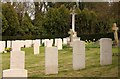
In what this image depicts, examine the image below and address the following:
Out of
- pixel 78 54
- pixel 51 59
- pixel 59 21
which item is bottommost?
pixel 51 59

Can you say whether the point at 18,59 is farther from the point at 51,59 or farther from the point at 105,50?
the point at 105,50

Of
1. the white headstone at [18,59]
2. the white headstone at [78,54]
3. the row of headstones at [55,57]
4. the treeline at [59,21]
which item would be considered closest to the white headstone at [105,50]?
the row of headstones at [55,57]

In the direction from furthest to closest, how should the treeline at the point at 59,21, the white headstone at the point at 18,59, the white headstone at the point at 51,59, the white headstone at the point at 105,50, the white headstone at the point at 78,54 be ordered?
the treeline at the point at 59,21 → the white headstone at the point at 105,50 → the white headstone at the point at 78,54 → the white headstone at the point at 51,59 → the white headstone at the point at 18,59

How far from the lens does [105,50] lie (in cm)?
750

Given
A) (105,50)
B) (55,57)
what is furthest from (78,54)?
(105,50)

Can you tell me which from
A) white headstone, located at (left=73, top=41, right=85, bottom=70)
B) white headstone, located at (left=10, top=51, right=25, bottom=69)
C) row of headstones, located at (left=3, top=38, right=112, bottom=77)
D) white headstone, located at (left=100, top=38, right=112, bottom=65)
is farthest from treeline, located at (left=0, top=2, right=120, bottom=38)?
white headstone, located at (left=10, top=51, right=25, bottom=69)

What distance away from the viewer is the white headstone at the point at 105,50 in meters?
7.45

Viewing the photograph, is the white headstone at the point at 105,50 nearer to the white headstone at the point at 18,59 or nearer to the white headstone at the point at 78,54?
the white headstone at the point at 78,54

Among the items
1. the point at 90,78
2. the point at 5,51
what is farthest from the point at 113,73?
the point at 5,51

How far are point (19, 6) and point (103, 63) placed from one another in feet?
70.9

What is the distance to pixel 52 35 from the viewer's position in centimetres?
2606

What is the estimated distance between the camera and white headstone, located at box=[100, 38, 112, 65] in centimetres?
745

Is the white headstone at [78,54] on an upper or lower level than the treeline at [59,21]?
lower

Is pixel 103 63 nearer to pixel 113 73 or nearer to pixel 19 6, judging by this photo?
pixel 113 73
